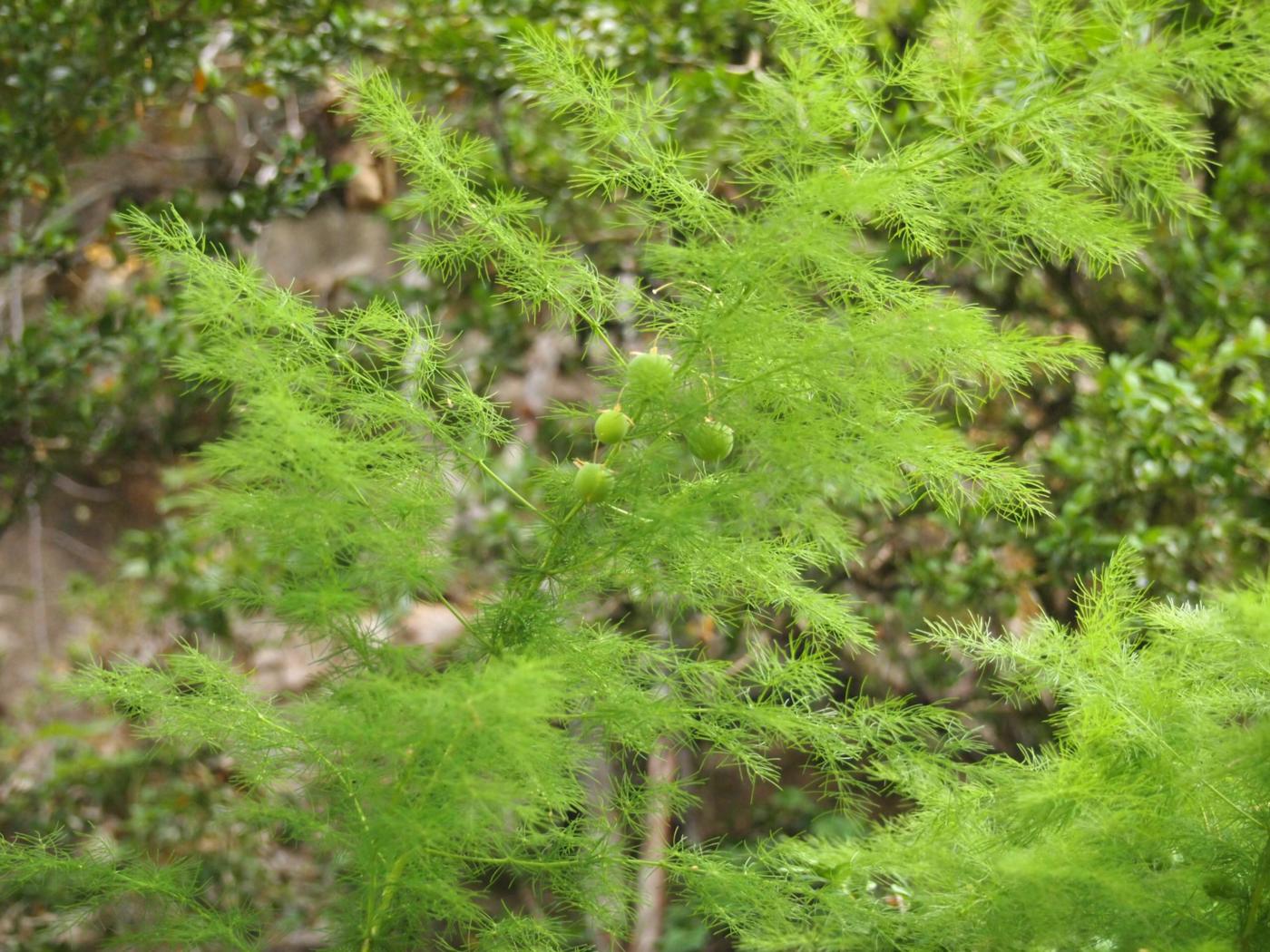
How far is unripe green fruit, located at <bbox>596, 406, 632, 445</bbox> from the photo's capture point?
73 cm

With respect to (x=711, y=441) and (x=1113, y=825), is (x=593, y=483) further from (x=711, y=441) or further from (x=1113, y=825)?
(x=1113, y=825)

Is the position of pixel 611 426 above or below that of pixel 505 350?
above

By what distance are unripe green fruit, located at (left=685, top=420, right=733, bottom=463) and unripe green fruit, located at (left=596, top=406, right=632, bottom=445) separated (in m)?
0.04

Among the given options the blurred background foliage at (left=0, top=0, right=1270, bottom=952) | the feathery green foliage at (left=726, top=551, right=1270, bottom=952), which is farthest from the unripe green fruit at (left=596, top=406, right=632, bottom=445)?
the blurred background foliage at (left=0, top=0, right=1270, bottom=952)

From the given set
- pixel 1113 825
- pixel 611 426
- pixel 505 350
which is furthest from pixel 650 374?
pixel 505 350

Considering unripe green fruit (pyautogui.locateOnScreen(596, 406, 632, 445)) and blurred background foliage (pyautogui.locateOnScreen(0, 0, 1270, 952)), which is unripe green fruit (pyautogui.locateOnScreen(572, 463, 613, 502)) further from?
A: blurred background foliage (pyautogui.locateOnScreen(0, 0, 1270, 952))

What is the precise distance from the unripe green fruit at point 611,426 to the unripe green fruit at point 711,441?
4 cm

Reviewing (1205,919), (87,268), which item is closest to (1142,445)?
(1205,919)

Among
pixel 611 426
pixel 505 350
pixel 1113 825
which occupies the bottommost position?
pixel 505 350

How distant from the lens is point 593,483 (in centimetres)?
73

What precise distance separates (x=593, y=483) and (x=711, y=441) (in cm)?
7

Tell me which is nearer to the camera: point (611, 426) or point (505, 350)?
point (611, 426)

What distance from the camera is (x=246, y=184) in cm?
172

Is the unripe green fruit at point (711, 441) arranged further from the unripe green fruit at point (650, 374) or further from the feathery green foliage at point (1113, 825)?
the feathery green foliage at point (1113, 825)
